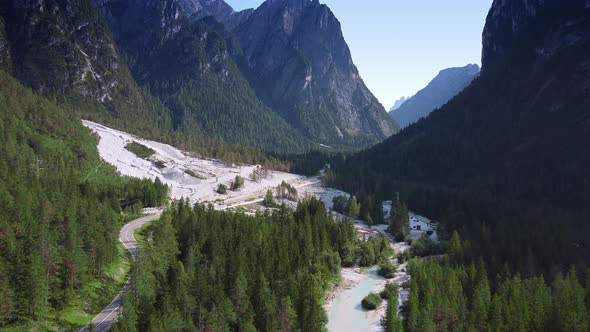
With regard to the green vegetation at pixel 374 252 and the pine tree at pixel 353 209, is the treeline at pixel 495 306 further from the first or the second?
the pine tree at pixel 353 209

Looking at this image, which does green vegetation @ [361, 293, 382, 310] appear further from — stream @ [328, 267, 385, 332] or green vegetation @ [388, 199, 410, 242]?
green vegetation @ [388, 199, 410, 242]

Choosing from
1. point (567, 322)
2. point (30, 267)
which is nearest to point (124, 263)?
point (30, 267)

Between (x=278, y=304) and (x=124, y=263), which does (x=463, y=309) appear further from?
(x=124, y=263)

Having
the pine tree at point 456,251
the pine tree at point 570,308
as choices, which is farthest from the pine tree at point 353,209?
the pine tree at point 570,308

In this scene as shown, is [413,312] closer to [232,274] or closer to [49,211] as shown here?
[232,274]

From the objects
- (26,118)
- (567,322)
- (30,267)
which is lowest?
(567,322)

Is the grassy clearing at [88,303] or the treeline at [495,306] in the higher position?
the grassy clearing at [88,303]
